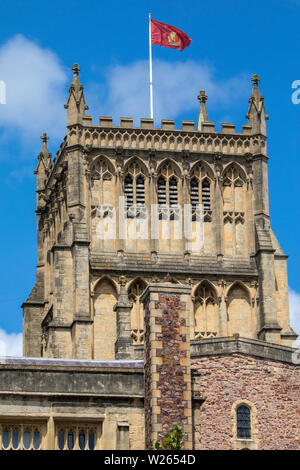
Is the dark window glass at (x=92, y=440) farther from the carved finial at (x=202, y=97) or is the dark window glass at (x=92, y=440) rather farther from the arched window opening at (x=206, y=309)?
the carved finial at (x=202, y=97)

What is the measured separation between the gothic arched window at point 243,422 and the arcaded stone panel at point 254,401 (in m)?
0.20

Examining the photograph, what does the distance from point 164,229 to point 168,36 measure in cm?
1027

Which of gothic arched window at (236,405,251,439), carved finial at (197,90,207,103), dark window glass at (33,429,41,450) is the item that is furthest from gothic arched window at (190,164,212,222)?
dark window glass at (33,429,41,450)

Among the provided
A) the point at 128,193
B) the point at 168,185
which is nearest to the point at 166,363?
the point at 128,193

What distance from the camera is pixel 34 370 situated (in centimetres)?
3906

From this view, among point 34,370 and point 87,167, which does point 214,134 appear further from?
point 34,370

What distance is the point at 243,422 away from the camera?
1881 inches

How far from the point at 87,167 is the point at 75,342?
9.01 m

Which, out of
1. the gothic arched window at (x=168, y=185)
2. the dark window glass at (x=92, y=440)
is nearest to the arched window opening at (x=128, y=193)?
the gothic arched window at (x=168, y=185)

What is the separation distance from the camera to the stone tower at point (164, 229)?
68.2m

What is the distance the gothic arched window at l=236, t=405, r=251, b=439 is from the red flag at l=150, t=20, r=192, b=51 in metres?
29.9

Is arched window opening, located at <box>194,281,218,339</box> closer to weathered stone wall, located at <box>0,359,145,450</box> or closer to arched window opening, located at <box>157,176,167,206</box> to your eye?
arched window opening, located at <box>157,176,167,206</box>

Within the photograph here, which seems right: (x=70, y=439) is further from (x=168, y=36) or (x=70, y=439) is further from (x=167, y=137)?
(x=168, y=36)

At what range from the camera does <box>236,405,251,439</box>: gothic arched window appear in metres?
47.7
